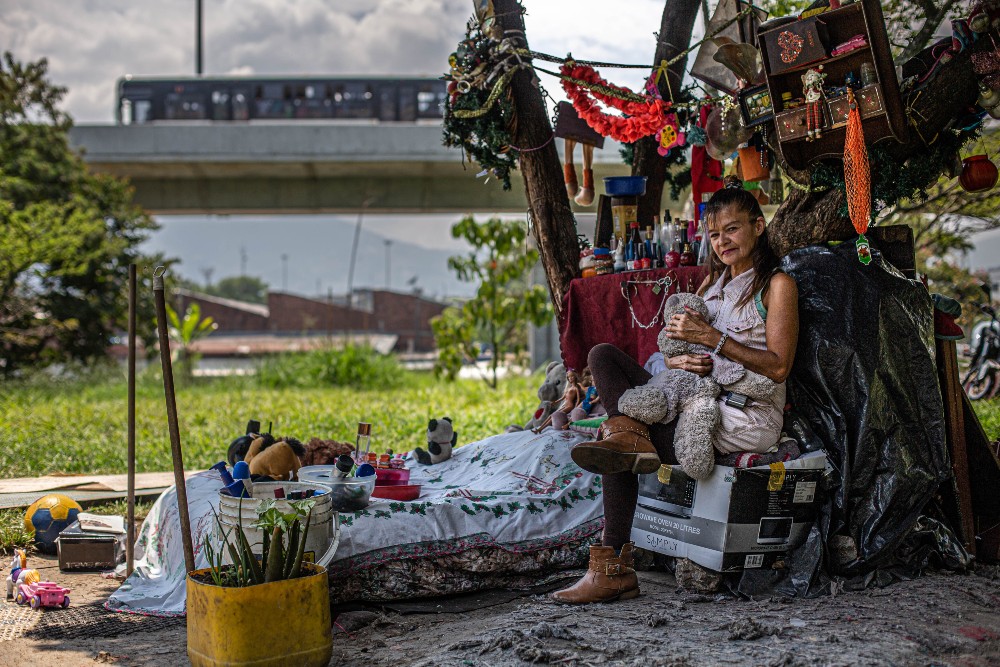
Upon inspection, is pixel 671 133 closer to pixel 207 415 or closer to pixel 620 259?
pixel 620 259

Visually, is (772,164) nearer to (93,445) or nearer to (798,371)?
(798,371)

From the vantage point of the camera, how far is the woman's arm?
3359 millimetres

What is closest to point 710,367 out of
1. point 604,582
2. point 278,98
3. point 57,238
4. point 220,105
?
point 604,582

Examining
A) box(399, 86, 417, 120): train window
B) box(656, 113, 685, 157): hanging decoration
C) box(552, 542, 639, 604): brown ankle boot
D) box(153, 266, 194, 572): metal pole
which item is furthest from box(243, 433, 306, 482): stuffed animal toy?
box(399, 86, 417, 120): train window

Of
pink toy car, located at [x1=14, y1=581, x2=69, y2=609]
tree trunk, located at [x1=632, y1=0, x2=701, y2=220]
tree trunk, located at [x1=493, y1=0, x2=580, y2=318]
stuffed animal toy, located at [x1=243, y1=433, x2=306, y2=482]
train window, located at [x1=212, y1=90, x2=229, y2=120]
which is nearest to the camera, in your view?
pink toy car, located at [x1=14, y1=581, x2=69, y2=609]

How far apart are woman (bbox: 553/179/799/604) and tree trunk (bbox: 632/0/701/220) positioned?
6.57 feet

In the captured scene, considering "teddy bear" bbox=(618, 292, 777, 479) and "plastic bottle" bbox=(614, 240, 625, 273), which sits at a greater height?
"plastic bottle" bbox=(614, 240, 625, 273)

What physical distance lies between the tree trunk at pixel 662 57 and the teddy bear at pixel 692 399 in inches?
87.7

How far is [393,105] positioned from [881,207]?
15.0 meters

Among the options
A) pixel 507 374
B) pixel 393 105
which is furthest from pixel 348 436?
pixel 393 105

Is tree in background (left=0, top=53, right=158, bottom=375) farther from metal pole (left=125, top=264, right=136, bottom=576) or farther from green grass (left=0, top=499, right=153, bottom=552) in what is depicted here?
metal pole (left=125, top=264, right=136, bottom=576)

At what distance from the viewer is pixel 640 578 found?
3.78m

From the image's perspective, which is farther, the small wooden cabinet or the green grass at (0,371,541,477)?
the green grass at (0,371,541,477)

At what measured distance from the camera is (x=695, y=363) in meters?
3.54
